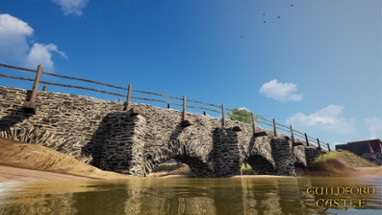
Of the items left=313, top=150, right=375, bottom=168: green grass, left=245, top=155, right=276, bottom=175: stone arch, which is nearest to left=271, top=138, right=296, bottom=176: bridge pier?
left=245, top=155, right=276, bottom=175: stone arch

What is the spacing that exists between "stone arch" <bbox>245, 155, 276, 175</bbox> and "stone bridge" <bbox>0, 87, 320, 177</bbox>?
4.94 meters

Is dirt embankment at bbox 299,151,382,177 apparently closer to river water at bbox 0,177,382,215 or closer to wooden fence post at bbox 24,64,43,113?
river water at bbox 0,177,382,215

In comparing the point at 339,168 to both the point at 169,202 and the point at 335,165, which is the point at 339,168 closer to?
the point at 335,165

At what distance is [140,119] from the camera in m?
9.11

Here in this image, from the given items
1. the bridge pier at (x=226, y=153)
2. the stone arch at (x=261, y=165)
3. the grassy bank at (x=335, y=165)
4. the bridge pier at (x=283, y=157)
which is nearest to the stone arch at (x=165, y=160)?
the bridge pier at (x=226, y=153)

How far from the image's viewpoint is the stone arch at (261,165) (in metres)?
16.5

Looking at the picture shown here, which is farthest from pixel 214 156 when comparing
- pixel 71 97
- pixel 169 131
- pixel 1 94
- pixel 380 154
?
pixel 380 154

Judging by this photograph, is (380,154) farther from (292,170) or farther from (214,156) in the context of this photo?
(214,156)

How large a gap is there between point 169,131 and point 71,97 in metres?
4.67

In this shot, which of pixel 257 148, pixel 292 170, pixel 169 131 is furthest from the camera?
pixel 292 170

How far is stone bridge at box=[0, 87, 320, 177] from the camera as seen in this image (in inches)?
294

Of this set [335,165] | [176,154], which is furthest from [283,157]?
[176,154]

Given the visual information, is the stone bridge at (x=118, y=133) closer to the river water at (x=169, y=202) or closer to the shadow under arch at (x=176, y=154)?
the shadow under arch at (x=176, y=154)

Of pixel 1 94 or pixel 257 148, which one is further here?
pixel 257 148
